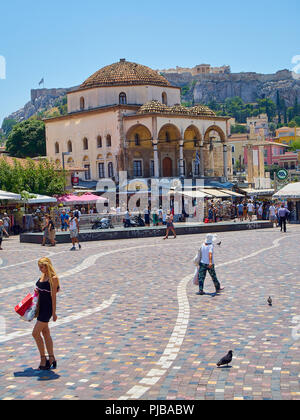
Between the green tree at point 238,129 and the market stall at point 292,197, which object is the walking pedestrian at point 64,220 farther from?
the green tree at point 238,129

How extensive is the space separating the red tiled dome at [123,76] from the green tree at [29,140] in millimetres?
18365

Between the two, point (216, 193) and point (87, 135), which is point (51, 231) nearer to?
point (216, 193)

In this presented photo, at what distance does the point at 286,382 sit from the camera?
22.6 ft

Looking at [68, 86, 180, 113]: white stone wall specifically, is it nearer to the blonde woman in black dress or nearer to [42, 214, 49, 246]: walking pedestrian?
[42, 214, 49, 246]: walking pedestrian

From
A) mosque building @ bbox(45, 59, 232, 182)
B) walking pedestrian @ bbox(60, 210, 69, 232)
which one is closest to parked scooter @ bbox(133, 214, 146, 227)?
walking pedestrian @ bbox(60, 210, 69, 232)

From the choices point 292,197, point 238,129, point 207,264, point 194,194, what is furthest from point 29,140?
point 238,129

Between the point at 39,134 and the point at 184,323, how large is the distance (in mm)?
69611

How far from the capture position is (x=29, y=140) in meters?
77.5

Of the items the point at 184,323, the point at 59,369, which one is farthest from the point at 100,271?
the point at 59,369

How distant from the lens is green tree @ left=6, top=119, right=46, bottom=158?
253ft

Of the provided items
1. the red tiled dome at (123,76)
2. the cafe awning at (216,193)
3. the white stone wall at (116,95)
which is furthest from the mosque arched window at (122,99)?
the cafe awning at (216,193)

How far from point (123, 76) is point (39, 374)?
5274 cm

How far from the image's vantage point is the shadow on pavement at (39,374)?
24.6ft

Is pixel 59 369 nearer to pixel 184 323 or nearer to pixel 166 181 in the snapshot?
pixel 184 323
